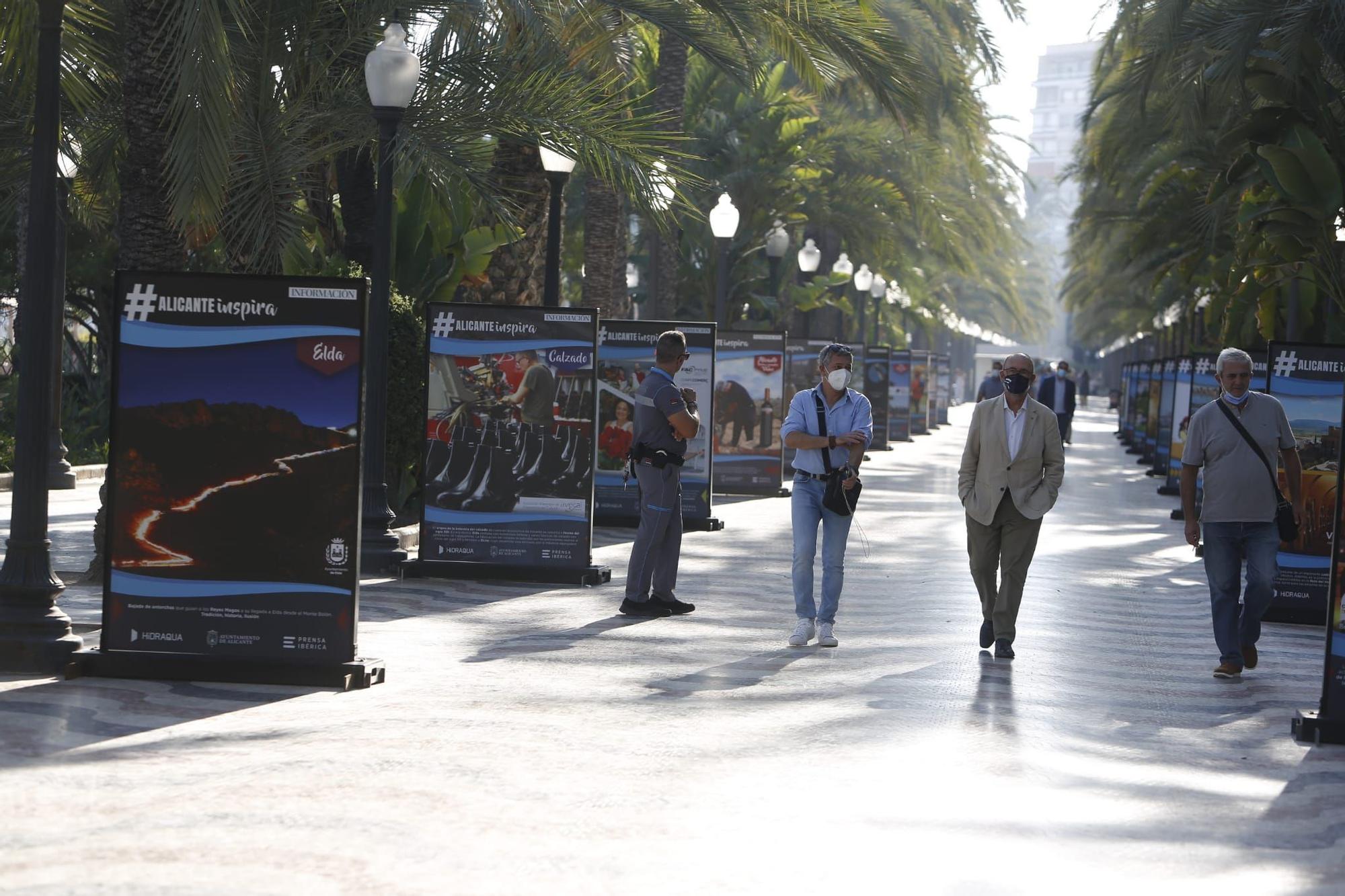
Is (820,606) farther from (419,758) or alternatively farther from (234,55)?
(234,55)

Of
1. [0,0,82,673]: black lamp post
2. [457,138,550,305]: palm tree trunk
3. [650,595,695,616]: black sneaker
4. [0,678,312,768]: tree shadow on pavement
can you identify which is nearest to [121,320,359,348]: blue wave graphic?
[0,0,82,673]: black lamp post

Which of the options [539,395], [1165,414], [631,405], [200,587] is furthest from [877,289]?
[200,587]

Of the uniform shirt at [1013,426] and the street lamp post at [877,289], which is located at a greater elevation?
the street lamp post at [877,289]

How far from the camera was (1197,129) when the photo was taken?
80.2 feet

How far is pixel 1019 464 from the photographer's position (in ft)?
33.8

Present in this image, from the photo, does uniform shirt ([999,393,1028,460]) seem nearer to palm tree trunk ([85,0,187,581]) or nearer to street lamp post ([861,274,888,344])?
palm tree trunk ([85,0,187,581])

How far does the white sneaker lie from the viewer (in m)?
10.5

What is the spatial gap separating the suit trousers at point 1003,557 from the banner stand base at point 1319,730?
86.5 inches

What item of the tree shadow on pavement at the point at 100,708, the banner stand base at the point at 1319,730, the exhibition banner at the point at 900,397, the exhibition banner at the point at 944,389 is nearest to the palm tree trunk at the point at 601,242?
the tree shadow on pavement at the point at 100,708

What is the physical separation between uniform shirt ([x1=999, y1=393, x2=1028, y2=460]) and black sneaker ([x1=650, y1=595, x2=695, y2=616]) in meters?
2.56

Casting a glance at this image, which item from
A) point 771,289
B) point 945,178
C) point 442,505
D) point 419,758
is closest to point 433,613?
point 442,505

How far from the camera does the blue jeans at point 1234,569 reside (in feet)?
32.6

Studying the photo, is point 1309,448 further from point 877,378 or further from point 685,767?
point 877,378

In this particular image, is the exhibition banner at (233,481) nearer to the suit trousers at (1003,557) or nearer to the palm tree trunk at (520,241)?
the suit trousers at (1003,557)
